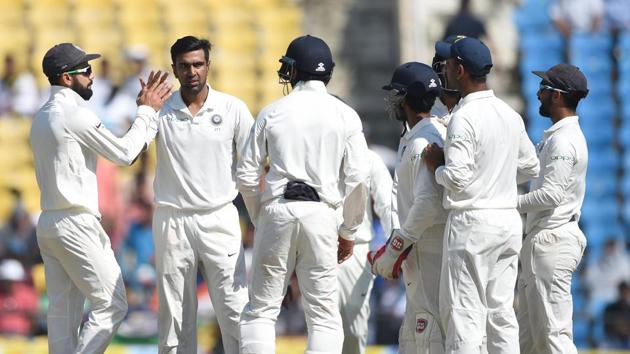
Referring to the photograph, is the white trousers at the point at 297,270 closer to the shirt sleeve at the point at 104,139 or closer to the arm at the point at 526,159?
the shirt sleeve at the point at 104,139

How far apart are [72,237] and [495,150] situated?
2.80 metres

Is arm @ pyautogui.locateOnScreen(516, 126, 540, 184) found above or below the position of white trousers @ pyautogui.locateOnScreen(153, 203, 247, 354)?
above

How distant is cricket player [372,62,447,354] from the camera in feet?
31.4

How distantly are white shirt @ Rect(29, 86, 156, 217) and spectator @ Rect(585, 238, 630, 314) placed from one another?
8025 mm

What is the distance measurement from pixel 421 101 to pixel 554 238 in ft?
4.55

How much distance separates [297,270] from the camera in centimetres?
950

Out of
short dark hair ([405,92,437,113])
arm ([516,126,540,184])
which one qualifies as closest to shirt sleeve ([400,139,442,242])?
short dark hair ([405,92,437,113])

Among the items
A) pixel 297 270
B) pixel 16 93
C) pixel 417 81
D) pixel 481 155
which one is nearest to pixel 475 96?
pixel 481 155

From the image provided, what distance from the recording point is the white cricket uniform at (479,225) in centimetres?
922

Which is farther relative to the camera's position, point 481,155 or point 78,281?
point 78,281

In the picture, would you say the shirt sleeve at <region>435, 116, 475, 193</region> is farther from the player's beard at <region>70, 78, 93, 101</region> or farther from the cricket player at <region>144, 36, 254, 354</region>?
the player's beard at <region>70, 78, 93, 101</region>

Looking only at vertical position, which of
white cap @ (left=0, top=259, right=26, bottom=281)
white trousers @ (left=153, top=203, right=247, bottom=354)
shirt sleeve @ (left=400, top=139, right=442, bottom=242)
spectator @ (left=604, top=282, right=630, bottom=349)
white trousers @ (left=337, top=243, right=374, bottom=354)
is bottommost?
spectator @ (left=604, top=282, right=630, bottom=349)

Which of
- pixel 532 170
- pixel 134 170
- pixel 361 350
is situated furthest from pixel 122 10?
pixel 532 170

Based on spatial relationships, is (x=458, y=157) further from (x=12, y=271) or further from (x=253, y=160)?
(x=12, y=271)
